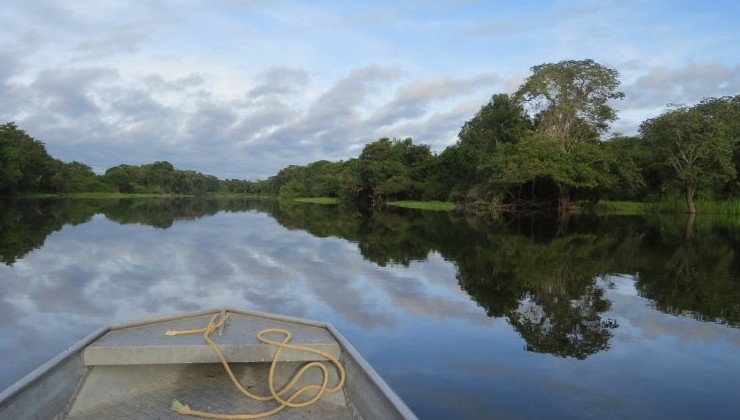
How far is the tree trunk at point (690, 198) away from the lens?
37.5 meters

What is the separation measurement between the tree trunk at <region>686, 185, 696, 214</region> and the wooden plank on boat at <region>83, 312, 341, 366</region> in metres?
40.7

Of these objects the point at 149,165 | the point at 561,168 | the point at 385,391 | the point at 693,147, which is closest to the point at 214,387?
the point at 385,391

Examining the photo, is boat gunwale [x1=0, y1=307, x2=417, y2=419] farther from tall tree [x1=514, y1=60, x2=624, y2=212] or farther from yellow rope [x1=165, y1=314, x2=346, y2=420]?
tall tree [x1=514, y1=60, x2=624, y2=212]

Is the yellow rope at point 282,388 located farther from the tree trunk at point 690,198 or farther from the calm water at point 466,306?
the tree trunk at point 690,198

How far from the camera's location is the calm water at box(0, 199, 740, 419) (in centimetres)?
505

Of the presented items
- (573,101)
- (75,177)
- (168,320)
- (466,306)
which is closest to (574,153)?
(573,101)

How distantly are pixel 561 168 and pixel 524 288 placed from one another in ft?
85.0

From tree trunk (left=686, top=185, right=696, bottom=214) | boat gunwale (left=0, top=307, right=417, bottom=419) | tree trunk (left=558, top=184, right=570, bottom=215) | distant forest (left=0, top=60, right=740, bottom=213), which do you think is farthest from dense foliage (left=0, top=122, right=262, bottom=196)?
tree trunk (left=686, top=185, right=696, bottom=214)

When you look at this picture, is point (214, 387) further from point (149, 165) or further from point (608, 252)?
point (149, 165)

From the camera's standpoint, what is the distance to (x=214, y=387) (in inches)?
161

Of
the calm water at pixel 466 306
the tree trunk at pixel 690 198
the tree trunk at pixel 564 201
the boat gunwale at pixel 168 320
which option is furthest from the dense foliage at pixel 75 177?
the tree trunk at pixel 690 198

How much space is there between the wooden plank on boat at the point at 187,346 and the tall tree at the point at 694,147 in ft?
125

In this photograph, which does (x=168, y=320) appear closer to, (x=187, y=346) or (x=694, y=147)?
(x=187, y=346)

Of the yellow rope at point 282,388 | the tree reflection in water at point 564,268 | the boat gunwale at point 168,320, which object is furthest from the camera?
the tree reflection in water at point 564,268
